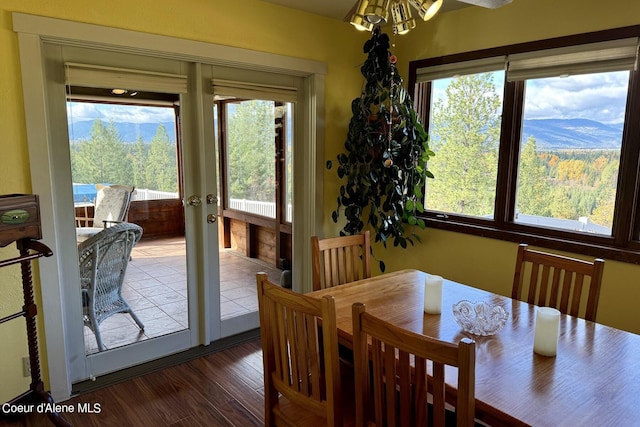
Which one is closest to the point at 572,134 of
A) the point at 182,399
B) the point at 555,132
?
the point at 555,132

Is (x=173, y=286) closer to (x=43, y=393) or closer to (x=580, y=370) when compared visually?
(x=43, y=393)

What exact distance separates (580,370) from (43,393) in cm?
234

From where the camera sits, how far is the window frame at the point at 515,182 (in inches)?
94.6

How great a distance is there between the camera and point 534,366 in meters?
1.40

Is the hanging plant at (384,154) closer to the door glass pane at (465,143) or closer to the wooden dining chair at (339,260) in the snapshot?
the door glass pane at (465,143)

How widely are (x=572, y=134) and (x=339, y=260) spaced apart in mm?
1675

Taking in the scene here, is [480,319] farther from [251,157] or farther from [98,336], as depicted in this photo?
[98,336]

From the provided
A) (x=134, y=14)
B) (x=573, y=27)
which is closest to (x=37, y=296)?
(x=134, y=14)

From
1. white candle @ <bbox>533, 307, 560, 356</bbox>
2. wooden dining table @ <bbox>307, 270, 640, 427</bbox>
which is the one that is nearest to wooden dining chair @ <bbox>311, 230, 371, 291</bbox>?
wooden dining table @ <bbox>307, 270, 640, 427</bbox>

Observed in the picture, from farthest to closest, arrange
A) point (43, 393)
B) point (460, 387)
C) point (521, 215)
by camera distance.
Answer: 1. point (521, 215)
2. point (43, 393)
3. point (460, 387)

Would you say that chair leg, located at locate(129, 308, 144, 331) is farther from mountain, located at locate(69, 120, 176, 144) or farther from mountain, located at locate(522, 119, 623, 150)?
mountain, located at locate(522, 119, 623, 150)

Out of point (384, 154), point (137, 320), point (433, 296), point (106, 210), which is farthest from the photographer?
point (384, 154)

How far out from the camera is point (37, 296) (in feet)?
7.50

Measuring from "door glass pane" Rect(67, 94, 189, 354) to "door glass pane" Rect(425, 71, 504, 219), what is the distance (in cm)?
201
